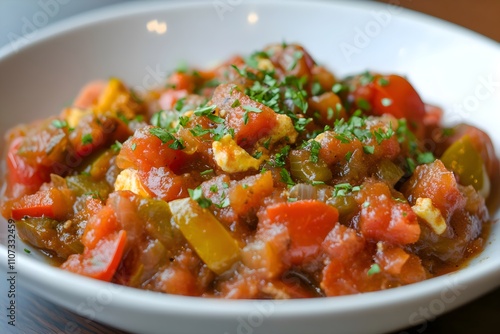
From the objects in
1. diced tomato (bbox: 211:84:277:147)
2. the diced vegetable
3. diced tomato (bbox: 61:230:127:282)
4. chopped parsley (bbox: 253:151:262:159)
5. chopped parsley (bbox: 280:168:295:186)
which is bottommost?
the diced vegetable

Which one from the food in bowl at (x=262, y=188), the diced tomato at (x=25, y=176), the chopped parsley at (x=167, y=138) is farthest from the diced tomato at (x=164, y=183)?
the diced tomato at (x=25, y=176)

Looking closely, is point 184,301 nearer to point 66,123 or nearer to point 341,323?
point 341,323

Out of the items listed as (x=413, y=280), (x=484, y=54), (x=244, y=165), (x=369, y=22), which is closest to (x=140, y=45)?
(x=369, y=22)

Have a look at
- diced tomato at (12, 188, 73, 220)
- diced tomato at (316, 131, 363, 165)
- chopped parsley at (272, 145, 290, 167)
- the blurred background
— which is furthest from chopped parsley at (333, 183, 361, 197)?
the blurred background

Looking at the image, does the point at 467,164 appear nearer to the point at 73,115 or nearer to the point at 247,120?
the point at 247,120

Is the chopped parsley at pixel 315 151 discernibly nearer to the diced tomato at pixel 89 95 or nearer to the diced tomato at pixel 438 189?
the diced tomato at pixel 438 189

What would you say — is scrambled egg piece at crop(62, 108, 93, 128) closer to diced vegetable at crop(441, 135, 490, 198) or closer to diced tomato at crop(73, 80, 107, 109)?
diced tomato at crop(73, 80, 107, 109)
